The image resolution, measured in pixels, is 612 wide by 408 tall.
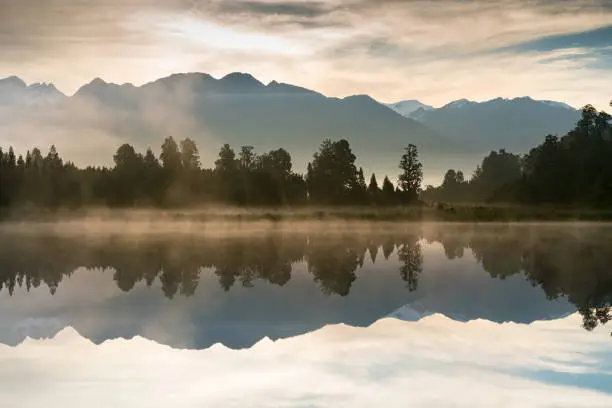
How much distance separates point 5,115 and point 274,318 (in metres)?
46.6

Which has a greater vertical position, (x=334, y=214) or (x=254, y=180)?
(x=254, y=180)

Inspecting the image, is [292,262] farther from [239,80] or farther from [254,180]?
[239,80]

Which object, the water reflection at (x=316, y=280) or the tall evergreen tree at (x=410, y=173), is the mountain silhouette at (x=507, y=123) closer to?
the tall evergreen tree at (x=410, y=173)

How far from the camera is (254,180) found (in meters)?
40.9

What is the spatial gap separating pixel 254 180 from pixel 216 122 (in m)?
13.9

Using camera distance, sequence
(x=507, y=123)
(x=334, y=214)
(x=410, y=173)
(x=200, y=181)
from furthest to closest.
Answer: (x=507, y=123) → (x=410, y=173) → (x=200, y=181) → (x=334, y=214)

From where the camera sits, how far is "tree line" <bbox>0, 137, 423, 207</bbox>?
4003 centimetres

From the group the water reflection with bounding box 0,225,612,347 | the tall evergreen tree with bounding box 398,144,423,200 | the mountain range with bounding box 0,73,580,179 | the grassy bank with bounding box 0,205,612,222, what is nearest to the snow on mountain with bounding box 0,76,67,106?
the mountain range with bounding box 0,73,580,179

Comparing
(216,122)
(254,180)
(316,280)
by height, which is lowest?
(316,280)

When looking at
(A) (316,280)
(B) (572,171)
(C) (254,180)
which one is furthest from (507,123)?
(A) (316,280)

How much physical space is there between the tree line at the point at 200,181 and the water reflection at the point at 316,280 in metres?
22.0

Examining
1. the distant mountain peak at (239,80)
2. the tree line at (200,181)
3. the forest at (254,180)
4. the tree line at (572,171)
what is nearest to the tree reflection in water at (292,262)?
the tree line at (200,181)

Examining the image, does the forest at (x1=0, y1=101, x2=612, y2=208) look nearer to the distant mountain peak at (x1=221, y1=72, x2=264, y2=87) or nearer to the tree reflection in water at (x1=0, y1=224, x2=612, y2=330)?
the distant mountain peak at (x1=221, y1=72, x2=264, y2=87)

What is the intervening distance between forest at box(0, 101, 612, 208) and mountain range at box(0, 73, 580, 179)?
1.28 metres
